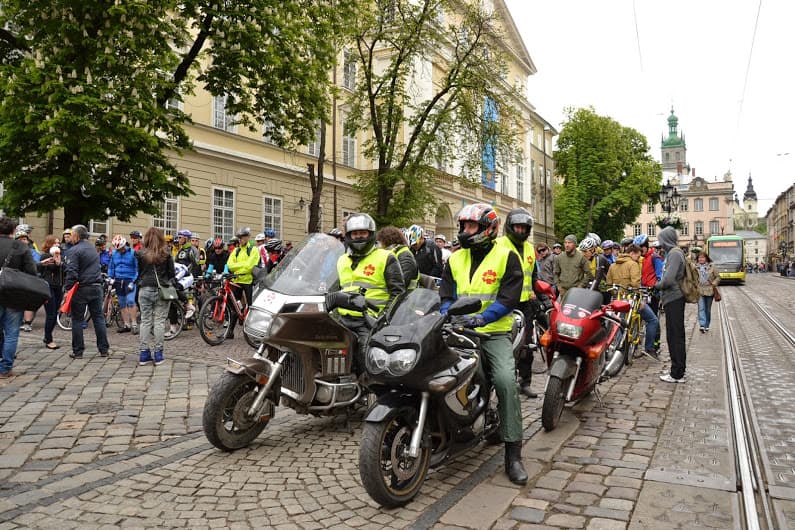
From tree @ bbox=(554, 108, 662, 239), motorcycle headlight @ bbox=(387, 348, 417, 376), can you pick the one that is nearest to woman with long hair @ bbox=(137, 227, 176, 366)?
motorcycle headlight @ bbox=(387, 348, 417, 376)

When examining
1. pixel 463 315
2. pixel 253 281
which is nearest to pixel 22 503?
pixel 463 315

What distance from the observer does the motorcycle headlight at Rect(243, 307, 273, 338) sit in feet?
19.2

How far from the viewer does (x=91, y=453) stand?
4.80 meters

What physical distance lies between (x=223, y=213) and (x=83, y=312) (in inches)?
592

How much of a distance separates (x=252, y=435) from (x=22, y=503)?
1621 millimetres

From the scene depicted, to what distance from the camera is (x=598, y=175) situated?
177 feet

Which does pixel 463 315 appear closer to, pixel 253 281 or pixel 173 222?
pixel 253 281

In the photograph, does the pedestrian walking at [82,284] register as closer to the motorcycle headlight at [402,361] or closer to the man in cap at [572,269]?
the motorcycle headlight at [402,361]

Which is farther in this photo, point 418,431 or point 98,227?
point 98,227

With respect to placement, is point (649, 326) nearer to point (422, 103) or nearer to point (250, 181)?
point (422, 103)

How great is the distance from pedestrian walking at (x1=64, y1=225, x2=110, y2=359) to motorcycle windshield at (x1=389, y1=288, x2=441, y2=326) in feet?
21.6

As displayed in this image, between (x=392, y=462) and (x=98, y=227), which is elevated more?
(x=98, y=227)

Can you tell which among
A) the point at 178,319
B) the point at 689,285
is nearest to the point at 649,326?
the point at 689,285

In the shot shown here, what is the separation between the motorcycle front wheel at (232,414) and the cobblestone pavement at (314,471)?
125 millimetres
